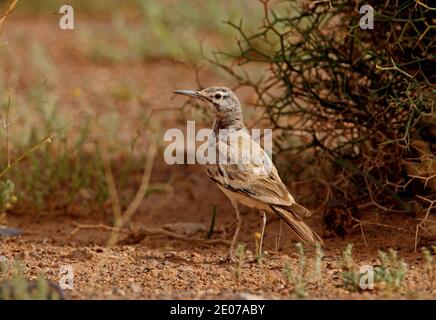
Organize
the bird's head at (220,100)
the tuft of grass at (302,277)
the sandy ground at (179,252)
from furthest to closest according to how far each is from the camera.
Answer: the bird's head at (220,100)
the sandy ground at (179,252)
the tuft of grass at (302,277)

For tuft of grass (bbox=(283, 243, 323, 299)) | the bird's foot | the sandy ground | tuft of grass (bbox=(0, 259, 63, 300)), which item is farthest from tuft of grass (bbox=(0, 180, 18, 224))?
tuft of grass (bbox=(283, 243, 323, 299))

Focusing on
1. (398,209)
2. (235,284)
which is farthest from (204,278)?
(398,209)

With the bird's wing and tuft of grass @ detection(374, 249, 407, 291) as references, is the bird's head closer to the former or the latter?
the bird's wing

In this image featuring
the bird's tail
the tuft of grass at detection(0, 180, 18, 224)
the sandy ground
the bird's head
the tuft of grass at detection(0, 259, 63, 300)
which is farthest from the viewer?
the tuft of grass at detection(0, 180, 18, 224)

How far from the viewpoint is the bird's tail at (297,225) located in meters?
5.24

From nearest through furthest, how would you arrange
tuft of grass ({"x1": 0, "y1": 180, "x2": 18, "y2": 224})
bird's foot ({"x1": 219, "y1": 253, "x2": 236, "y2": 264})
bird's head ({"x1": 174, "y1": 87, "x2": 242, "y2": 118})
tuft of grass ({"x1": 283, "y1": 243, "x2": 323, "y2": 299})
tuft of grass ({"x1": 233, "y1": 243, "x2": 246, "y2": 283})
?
tuft of grass ({"x1": 283, "y1": 243, "x2": 323, "y2": 299}) → tuft of grass ({"x1": 233, "y1": 243, "x2": 246, "y2": 283}) → bird's foot ({"x1": 219, "y1": 253, "x2": 236, "y2": 264}) → bird's head ({"x1": 174, "y1": 87, "x2": 242, "y2": 118}) → tuft of grass ({"x1": 0, "y1": 180, "x2": 18, "y2": 224})

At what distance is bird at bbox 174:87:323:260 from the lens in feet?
17.4

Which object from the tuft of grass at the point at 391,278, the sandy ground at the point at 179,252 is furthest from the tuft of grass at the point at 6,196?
the tuft of grass at the point at 391,278

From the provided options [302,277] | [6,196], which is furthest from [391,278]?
[6,196]

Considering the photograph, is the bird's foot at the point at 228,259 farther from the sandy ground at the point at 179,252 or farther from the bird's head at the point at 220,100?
the bird's head at the point at 220,100

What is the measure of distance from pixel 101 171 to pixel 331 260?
7.65 ft

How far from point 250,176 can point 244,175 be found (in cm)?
4

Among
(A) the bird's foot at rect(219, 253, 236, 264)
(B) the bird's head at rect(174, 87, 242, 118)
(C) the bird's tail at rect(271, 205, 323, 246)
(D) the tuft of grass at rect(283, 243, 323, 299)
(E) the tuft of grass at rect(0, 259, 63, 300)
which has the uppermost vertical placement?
(B) the bird's head at rect(174, 87, 242, 118)
